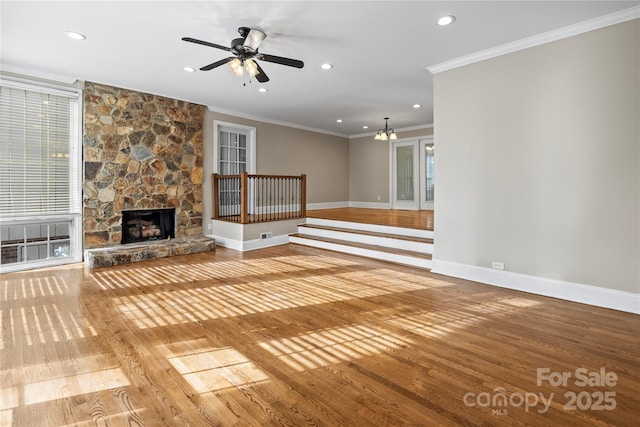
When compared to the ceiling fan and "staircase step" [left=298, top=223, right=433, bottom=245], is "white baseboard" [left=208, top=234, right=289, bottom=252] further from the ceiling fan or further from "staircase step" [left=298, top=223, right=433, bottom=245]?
the ceiling fan

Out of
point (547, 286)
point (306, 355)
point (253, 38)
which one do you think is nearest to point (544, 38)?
point (547, 286)

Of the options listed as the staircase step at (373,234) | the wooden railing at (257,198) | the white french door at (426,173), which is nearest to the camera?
the staircase step at (373,234)

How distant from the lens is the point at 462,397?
75.0 inches

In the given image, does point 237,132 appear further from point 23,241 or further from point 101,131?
point 23,241

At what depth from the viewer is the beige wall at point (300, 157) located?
7094mm

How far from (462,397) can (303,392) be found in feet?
2.97

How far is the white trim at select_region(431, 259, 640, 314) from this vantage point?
130 inches

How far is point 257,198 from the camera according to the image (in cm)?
820

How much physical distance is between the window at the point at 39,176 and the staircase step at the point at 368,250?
3975 mm

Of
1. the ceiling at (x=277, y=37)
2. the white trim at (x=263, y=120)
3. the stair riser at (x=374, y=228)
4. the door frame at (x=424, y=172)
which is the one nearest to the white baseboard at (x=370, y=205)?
the door frame at (x=424, y=172)

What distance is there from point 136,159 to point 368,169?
6557mm

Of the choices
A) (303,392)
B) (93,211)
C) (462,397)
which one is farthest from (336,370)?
(93,211)

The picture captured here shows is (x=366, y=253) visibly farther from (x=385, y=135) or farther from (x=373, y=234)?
(x=385, y=135)

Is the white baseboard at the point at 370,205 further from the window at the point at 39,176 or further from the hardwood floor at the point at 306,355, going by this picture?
the window at the point at 39,176
